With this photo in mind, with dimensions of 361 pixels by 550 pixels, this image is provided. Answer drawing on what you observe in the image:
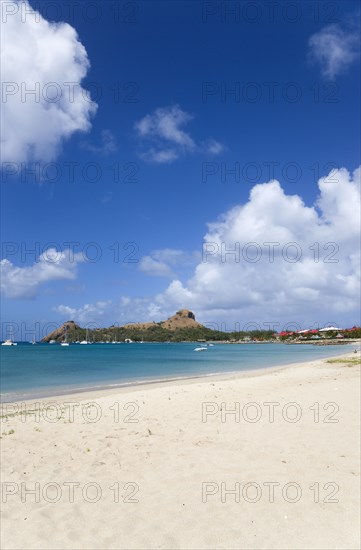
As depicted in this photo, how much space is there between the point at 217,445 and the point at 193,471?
2.00 metres

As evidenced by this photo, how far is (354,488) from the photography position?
7668 mm

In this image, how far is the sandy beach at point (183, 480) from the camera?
20.9 ft

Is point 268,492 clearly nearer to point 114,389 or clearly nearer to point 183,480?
point 183,480

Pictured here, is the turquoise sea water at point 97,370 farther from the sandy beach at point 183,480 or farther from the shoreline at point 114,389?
the sandy beach at point 183,480

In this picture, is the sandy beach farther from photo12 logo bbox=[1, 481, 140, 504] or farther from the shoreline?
the shoreline

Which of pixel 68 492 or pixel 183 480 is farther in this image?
pixel 183 480

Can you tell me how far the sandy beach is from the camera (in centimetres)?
636

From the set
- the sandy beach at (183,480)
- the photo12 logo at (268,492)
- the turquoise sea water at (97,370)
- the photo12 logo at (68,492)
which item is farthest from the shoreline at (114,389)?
the photo12 logo at (268,492)

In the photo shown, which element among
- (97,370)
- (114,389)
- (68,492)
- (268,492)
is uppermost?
(268,492)

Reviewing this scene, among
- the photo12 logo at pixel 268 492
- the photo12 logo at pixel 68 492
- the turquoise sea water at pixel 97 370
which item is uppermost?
the photo12 logo at pixel 268 492

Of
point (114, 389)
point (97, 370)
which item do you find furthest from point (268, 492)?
point (97, 370)

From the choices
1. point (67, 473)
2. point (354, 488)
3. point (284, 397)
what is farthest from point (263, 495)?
point (284, 397)

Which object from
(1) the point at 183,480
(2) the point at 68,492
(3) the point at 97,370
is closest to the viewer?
(2) the point at 68,492

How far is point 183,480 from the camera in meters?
8.45
